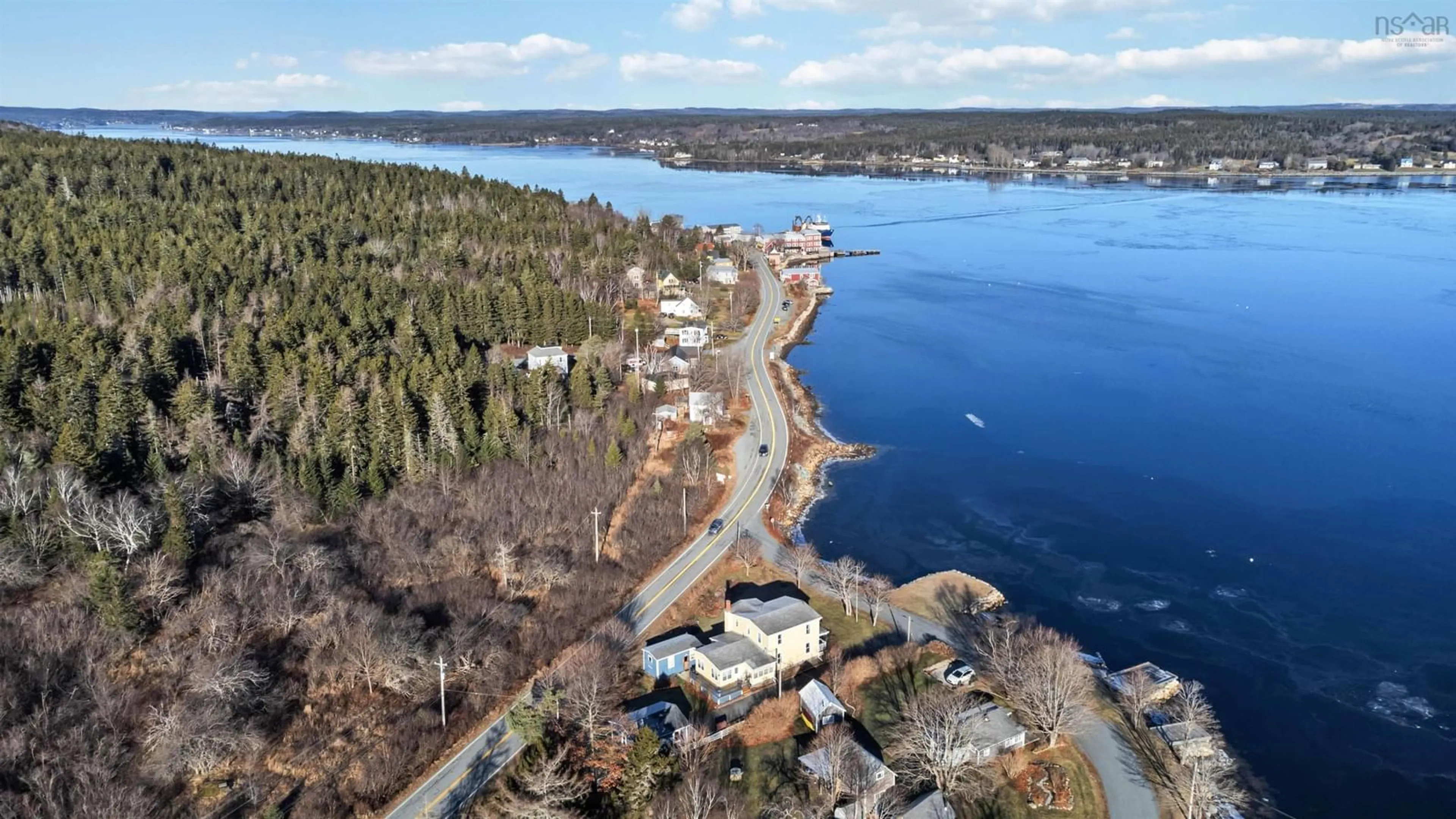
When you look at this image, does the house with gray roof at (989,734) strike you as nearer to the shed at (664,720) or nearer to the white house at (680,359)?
the shed at (664,720)

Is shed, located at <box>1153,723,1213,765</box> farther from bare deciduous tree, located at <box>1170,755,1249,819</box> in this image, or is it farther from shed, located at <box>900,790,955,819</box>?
shed, located at <box>900,790,955,819</box>

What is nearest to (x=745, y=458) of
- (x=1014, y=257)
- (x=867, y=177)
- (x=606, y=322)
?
(x=606, y=322)

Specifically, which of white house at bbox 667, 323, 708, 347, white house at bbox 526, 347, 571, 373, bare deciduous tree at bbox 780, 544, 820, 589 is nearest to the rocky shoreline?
bare deciduous tree at bbox 780, 544, 820, 589

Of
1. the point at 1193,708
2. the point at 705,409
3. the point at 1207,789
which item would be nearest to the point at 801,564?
the point at 1193,708

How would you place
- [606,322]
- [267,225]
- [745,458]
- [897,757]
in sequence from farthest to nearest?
[267,225]
[606,322]
[745,458]
[897,757]

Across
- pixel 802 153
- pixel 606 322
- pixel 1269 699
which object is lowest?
pixel 1269 699

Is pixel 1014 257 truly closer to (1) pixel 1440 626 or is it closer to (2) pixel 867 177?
(1) pixel 1440 626

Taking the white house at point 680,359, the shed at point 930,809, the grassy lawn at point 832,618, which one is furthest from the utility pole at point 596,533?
the white house at point 680,359
